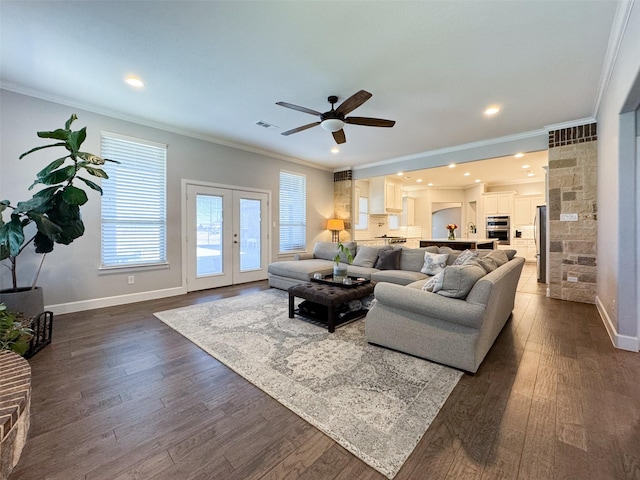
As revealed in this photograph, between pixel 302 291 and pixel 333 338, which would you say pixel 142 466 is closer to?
pixel 333 338

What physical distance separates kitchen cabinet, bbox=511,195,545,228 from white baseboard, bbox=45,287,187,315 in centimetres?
950

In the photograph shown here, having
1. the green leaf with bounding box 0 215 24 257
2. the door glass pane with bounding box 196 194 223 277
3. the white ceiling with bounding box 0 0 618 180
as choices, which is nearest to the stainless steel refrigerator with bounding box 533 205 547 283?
the white ceiling with bounding box 0 0 618 180

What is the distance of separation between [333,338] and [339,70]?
2847 millimetres

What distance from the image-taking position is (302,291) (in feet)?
11.1

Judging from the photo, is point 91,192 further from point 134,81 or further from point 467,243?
point 467,243

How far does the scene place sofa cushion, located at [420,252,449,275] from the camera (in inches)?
166

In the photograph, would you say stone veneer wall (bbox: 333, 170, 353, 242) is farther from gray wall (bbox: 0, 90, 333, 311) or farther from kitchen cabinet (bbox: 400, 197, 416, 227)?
kitchen cabinet (bbox: 400, 197, 416, 227)

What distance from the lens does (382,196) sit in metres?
8.09

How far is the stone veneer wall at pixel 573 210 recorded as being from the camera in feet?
13.8

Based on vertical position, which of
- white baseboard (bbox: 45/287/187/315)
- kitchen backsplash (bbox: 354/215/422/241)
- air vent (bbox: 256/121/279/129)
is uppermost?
air vent (bbox: 256/121/279/129)

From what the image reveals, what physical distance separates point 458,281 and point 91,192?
15.8ft

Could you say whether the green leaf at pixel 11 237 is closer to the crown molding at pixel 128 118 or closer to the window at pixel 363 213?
the crown molding at pixel 128 118

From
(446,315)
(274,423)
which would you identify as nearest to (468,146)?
(446,315)

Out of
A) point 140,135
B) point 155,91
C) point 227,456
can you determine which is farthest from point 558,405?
point 140,135
